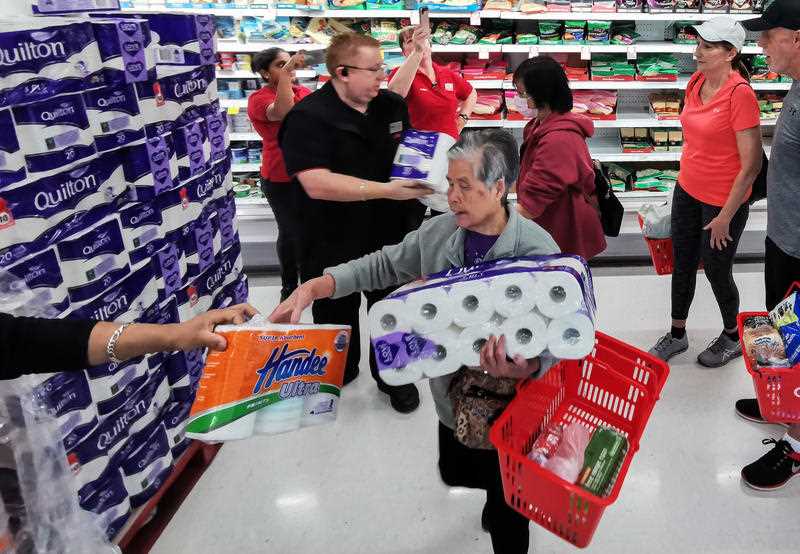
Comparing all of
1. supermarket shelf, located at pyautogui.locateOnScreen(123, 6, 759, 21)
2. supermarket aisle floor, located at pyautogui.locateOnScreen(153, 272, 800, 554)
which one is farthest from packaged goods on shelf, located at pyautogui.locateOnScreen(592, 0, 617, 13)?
supermarket aisle floor, located at pyautogui.locateOnScreen(153, 272, 800, 554)

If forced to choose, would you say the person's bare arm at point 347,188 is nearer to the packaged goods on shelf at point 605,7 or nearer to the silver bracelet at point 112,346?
the silver bracelet at point 112,346

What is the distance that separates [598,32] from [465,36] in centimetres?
100

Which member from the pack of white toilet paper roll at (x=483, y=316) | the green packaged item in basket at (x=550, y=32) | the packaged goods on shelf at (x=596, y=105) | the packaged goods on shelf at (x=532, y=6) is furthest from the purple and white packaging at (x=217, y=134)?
the packaged goods on shelf at (x=596, y=105)

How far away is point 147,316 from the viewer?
7.46 feet

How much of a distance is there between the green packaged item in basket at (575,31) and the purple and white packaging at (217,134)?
310 cm

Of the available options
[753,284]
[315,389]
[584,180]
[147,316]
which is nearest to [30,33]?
[147,316]

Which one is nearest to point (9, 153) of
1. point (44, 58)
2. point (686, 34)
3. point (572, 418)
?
point (44, 58)

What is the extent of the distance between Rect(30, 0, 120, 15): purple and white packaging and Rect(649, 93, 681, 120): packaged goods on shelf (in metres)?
4.17

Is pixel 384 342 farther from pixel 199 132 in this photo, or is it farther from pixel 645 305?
pixel 645 305

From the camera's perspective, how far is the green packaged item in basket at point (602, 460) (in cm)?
177

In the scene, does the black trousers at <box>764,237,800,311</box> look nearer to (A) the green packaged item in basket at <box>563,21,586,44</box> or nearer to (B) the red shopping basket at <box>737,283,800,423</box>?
(B) the red shopping basket at <box>737,283,800,423</box>

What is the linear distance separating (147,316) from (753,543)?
2.36 metres

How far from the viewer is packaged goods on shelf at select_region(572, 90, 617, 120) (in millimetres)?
4977

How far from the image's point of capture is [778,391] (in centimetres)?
220
